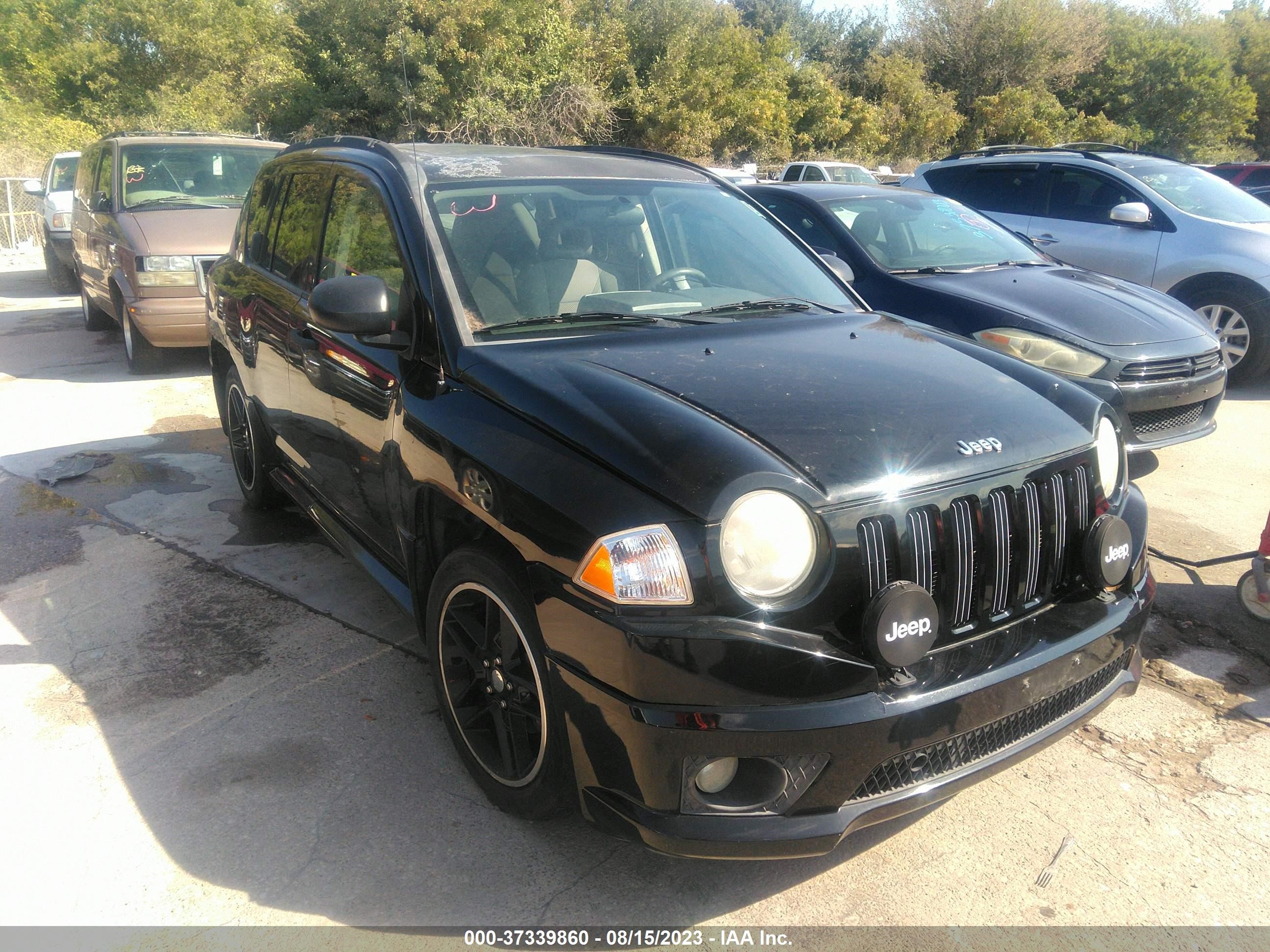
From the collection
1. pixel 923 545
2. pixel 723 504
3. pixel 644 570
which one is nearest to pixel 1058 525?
pixel 923 545

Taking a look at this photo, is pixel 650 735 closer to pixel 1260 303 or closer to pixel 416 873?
pixel 416 873

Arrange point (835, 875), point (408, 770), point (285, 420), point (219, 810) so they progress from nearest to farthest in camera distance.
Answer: point (835, 875)
point (219, 810)
point (408, 770)
point (285, 420)

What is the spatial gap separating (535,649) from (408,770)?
960 millimetres

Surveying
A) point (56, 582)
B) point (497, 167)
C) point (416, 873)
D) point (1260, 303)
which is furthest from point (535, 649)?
point (1260, 303)

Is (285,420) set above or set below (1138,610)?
above

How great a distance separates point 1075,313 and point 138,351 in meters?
7.66

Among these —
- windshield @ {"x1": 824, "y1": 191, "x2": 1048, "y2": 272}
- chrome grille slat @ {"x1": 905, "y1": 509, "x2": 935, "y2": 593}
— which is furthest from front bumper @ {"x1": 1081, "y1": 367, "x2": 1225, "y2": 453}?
chrome grille slat @ {"x1": 905, "y1": 509, "x2": 935, "y2": 593}

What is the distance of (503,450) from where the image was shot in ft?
8.42

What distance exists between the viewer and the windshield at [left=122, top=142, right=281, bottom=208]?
9180mm

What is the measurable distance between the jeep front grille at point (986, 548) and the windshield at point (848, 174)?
60.7ft

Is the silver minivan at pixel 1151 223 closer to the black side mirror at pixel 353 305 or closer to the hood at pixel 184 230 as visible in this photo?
the black side mirror at pixel 353 305

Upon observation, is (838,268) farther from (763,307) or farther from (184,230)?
(184,230)

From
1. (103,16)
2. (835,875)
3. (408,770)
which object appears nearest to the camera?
(835,875)

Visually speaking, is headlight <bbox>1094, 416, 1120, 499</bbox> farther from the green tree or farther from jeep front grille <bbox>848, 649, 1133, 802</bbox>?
the green tree
